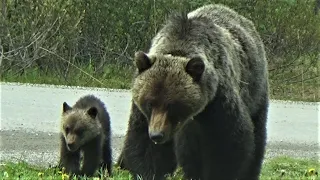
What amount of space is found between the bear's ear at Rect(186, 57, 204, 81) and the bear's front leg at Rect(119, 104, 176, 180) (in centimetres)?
51

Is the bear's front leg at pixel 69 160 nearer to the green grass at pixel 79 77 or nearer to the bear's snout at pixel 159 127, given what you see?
the bear's snout at pixel 159 127

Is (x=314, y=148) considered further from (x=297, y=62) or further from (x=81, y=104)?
(x=297, y=62)

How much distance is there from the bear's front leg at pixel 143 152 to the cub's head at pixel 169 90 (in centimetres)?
26

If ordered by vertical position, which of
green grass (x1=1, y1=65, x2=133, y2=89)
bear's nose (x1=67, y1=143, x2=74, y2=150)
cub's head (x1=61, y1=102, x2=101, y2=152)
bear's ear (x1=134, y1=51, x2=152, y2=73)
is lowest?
green grass (x1=1, y1=65, x2=133, y2=89)

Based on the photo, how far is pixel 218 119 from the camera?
17.1 ft

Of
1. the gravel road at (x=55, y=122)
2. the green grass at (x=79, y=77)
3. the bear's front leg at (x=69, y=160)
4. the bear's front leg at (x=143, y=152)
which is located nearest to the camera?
the bear's front leg at (x=143, y=152)

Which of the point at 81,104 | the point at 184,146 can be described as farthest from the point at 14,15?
the point at 184,146

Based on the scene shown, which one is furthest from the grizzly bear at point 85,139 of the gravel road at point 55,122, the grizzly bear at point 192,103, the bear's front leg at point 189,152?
the grizzly bear at point 192,103

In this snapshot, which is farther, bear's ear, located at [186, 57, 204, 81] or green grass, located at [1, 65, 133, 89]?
green grass, located at [1, 65, 133, 89]

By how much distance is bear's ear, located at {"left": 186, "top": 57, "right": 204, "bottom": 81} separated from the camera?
4.83 m

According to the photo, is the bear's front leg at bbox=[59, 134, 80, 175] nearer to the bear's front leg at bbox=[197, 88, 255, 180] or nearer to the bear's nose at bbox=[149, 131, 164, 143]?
the bear's front leg at bbox=[197, 88, 255, 180]

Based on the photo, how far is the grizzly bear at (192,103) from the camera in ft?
15.8

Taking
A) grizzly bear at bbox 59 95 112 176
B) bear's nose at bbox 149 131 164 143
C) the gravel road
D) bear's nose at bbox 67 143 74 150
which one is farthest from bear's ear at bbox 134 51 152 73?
the gravel road

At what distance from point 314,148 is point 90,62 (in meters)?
7.34
